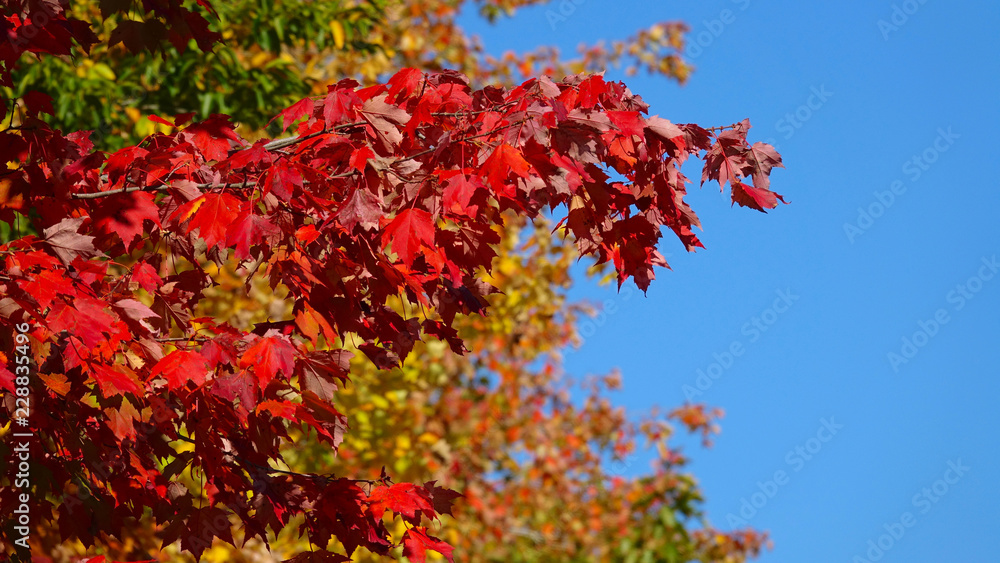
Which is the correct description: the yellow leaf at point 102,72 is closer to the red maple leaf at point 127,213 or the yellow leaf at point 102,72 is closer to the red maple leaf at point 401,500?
the red maple leaf at point 127,213

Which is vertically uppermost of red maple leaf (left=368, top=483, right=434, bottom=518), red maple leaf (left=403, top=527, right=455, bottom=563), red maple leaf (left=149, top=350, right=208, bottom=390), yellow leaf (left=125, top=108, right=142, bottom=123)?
yellow leaf (left=125, top=108, right=142, bottom=123)

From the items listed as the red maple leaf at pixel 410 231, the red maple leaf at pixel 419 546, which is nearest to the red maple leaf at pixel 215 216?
the red maple leaf at pixel 410 231

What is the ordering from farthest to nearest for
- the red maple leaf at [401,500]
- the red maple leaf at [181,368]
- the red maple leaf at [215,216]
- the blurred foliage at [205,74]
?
1. the blurred foliage at [205,74]
2. the red maple leaf at [401,500]
3. the red maple leaf at [181,368]
4. the red maple leaf at [215,216]

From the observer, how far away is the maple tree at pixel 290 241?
269 cm

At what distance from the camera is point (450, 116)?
3.03m

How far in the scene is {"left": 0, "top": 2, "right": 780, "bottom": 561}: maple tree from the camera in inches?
106

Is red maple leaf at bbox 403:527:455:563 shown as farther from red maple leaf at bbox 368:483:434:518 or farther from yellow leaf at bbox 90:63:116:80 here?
yellow leaf at bbox 90:63:116:80

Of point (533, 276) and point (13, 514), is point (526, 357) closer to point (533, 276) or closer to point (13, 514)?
point (533, 276)

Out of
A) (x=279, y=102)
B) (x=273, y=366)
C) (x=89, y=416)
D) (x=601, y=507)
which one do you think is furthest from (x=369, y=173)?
(x=601, y=507)

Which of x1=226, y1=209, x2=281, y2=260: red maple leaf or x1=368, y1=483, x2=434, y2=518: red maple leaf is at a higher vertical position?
x1=226, y1=209, x2=281, y2=260: red maple leaf

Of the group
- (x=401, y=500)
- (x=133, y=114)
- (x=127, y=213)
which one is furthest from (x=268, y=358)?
(x=133, y=114)

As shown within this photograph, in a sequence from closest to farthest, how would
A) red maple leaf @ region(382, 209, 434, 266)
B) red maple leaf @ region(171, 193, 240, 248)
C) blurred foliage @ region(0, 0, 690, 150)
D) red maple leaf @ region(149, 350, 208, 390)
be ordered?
red maple leaf @ region(382, 209, 434, 266), red maple leaf @ region(171, 193, 240, 248), red maple leaf @ region(149, 350, 208, 390), blurred foliage @ region(0, 0, 690, 150)

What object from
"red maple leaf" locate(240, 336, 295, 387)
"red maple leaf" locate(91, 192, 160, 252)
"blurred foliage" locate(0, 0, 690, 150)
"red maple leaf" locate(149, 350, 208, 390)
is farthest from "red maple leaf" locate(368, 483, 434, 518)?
"blurred foliage" locate(0, 0, 690, 150)

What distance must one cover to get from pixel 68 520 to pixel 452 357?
7148mm
